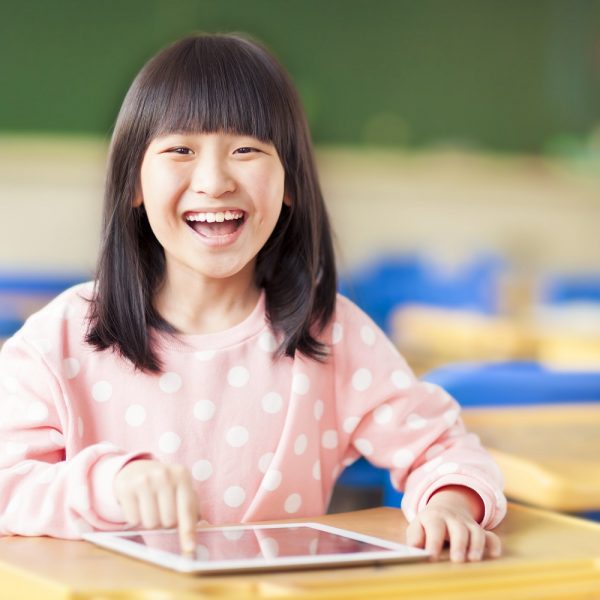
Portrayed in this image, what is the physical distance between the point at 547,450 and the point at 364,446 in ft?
1.11

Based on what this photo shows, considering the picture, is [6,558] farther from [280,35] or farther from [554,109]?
[554,109]

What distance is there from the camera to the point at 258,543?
1112 mm

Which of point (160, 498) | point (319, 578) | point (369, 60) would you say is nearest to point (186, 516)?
point (160, 498)

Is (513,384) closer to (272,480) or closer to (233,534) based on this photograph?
(272,480)

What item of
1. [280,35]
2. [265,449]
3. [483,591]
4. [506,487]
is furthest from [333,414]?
[280,35]

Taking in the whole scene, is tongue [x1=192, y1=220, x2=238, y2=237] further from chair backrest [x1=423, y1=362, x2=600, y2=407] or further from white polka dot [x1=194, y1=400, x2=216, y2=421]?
chair backrest [x1=423, y1=362, x2=600, y2=407]

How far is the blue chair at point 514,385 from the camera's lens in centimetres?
199

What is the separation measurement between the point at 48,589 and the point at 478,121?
7236 mm

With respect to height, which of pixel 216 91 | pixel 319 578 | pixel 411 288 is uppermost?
pixel 411 288

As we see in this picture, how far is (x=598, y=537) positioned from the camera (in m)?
1.26

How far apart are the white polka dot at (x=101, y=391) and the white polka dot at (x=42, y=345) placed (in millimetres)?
75

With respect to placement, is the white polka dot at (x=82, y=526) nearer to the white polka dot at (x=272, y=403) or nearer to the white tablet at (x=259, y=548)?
the white tablet at (x=259, y=548)

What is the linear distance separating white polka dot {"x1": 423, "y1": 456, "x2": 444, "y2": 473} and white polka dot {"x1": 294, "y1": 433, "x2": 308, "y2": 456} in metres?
0.15

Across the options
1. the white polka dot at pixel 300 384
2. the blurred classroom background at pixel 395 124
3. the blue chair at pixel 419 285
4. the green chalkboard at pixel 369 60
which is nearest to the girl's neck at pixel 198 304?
the white polka dot at pixel 300 384
